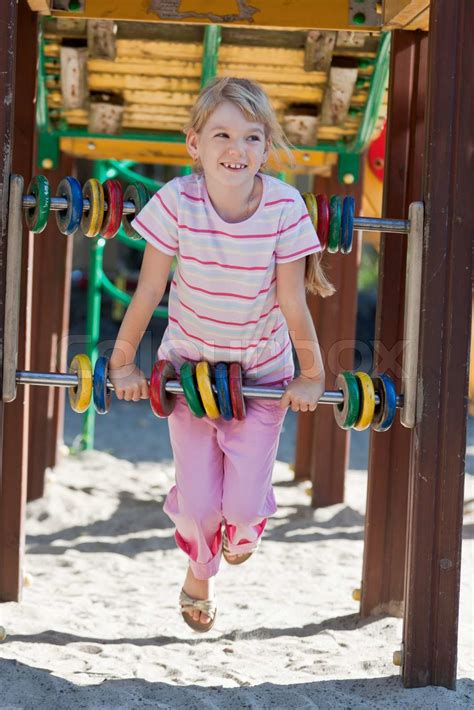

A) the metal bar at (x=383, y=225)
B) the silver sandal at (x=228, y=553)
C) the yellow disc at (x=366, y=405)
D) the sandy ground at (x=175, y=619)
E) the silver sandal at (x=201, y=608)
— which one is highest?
the metal bar at (x=383, y=225)

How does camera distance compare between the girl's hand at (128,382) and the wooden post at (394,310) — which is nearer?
the girl's hand at (128,382)

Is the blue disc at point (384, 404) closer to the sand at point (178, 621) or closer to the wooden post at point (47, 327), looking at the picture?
the sand at point (178, 621)

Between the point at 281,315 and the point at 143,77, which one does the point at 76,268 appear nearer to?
the point at 143,77

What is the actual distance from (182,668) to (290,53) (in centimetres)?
268

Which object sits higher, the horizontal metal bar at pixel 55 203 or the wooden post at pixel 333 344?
the horizontal metal bar at pixel 55 203

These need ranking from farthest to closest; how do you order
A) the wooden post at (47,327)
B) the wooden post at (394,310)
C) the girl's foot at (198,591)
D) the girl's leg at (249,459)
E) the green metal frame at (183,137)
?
1. the wooden post at (47,327)
2. the green metal frame at (183,137)
3. the wooden post at (394,310)
4. the girl's foot at (198,591)
5. the girl's leg at (249,459)

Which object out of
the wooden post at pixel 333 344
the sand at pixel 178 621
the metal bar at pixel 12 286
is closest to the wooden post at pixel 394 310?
the sand at pixel 178 621

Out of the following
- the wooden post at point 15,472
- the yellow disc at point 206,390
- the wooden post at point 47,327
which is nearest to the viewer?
the yellow disc at point 206,390

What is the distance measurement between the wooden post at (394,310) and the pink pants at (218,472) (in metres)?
0.60

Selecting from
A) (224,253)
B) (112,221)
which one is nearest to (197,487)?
(224,253)

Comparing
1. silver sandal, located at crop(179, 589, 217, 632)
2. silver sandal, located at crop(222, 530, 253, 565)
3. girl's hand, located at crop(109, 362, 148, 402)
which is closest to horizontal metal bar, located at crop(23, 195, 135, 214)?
girl's hand, located at crop(109, 362, 148, 402)

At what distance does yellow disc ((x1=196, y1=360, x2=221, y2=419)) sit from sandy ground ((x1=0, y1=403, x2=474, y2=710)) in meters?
0.79

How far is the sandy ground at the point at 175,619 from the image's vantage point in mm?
2881

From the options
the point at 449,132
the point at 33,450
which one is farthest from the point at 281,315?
the point at 33,450
